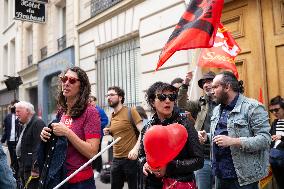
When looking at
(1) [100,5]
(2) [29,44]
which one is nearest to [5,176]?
(1) [100,5]

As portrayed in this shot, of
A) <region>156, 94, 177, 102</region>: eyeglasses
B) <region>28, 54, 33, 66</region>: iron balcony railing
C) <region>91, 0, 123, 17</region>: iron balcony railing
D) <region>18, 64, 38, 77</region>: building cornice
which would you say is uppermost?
<region>91, 0, 123, 17</region>: iron balcony railing

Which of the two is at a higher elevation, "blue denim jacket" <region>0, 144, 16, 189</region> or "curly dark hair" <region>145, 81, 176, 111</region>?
"curly dark hair" <region>145, 81, 176, 111</region>

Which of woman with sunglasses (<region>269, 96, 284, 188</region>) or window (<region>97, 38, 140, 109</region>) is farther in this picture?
window (<region>97, 38, 140, 109</region>)

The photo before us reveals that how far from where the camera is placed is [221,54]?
5.36 m

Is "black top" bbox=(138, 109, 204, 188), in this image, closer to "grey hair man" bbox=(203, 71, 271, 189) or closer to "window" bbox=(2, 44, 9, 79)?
"grey hair man" bbox=(203, 71, 271, 189)

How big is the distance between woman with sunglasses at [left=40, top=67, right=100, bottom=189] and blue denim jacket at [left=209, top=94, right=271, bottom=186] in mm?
1271

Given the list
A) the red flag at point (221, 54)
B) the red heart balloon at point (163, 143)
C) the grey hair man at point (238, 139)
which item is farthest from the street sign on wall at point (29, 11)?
the red heart balloon at point (163, 143)

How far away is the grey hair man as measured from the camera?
343 cm

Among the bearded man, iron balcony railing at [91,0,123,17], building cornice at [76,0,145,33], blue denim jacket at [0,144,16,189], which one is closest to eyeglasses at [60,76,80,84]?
blue denim jacket at [0,144,16,189]

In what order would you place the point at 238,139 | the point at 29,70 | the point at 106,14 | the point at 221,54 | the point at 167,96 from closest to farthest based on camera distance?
1. the point at 167,96
2. the point at 238,139
3. the point at 221,54
4. the point at 106,14
5. the point at 29,70

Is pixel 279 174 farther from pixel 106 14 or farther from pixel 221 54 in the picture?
pixel 106 14

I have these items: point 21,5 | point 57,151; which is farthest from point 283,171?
point 21,5

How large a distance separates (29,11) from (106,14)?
4169 mm

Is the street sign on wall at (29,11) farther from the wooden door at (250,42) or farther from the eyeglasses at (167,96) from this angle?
the eyeglasses at (167,96)
